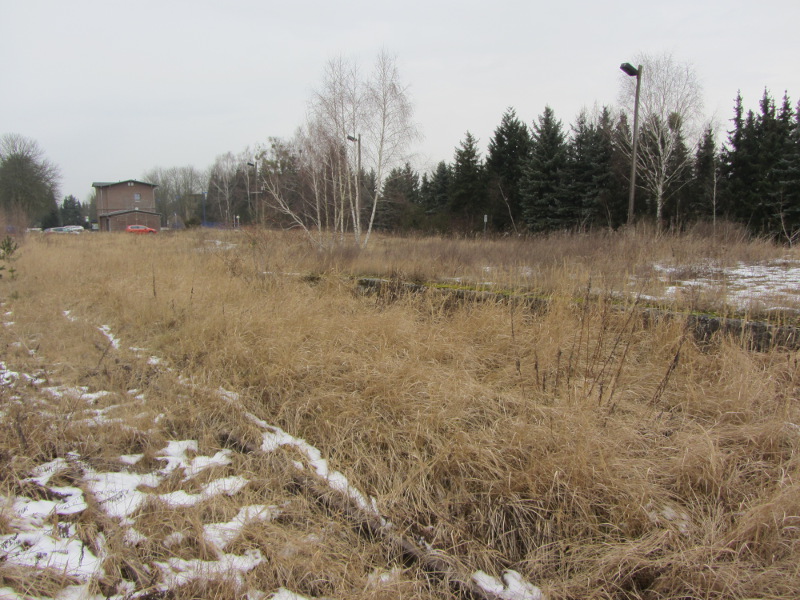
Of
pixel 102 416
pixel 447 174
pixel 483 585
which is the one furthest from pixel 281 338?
pixel 447 174

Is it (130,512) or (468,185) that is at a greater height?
(468,185)

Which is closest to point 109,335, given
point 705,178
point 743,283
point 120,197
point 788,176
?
point 743,283

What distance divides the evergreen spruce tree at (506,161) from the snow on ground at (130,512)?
100 ft

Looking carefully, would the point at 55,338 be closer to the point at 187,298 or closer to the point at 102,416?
the point at 187,298

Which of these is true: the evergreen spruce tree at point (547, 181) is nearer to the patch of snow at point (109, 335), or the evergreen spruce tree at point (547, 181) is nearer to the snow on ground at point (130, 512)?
the patch of snow at point (109, 335)

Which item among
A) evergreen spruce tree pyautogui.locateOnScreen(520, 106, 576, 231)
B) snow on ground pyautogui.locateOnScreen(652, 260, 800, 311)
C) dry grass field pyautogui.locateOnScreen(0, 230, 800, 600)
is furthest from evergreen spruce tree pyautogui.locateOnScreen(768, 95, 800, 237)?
dry grass field pyautogui.locateOnScreen(0, 230, 800, 600)

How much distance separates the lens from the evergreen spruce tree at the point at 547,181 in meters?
27.2

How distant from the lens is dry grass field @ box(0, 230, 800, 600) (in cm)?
173

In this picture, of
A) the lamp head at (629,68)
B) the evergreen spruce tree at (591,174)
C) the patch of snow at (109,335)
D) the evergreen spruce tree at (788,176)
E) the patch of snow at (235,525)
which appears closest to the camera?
the patch of snow at (235,525)

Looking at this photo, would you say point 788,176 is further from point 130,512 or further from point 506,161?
point 130,512

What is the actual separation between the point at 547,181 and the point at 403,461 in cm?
2803

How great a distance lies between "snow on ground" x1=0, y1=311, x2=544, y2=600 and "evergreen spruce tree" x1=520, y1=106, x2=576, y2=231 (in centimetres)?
2646

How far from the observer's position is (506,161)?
33531 mm

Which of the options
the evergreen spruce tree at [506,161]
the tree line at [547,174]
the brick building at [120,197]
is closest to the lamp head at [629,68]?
the tree line at [547,174]
